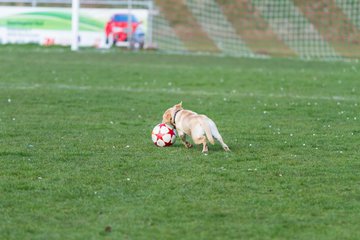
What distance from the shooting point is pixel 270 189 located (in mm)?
9086

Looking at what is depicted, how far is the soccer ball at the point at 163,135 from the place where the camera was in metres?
11.7

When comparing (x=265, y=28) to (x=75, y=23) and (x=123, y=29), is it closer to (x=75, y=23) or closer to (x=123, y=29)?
(x=123, y=29)

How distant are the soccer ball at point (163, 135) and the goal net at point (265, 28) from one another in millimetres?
24081

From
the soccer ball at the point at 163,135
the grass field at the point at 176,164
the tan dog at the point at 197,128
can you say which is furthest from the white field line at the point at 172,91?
the tan dog at the point at 197,128

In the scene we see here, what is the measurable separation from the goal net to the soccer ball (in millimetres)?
24081

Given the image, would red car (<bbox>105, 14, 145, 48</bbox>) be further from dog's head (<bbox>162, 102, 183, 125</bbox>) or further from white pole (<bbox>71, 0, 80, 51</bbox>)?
dog's head (<bbox>162, 102, 183, 125</bbox>)

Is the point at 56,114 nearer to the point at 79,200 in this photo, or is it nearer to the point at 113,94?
the point at 113,94

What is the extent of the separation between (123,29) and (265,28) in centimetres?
910

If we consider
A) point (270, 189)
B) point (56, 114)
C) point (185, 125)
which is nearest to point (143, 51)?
point (56, 114)

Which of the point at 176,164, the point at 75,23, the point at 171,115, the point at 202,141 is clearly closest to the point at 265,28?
the point at 75,23

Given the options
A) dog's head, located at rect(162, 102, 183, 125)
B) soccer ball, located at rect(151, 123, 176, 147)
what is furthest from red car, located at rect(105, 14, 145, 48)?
soccer ball, located at rect(151, 123, 176, 147)

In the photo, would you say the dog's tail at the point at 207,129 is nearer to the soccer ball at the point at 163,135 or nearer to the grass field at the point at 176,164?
the grass field at the point at 176,164

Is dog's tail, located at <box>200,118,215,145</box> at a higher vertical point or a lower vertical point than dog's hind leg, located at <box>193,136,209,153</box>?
higher

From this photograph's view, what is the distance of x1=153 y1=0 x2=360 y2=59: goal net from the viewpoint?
37656 millimetres
